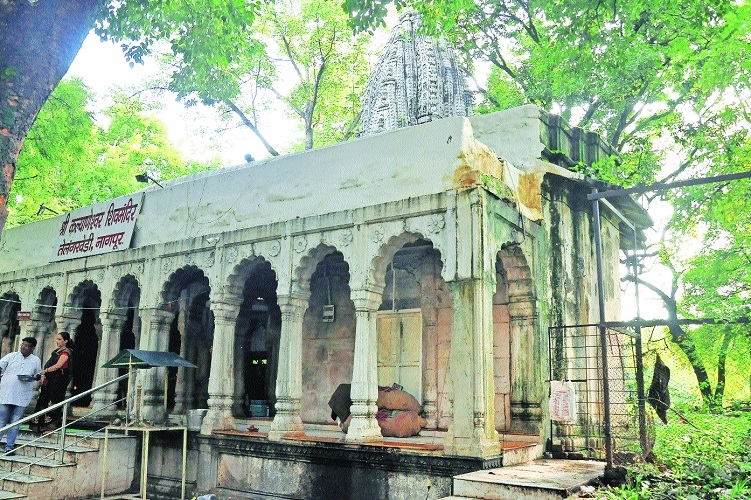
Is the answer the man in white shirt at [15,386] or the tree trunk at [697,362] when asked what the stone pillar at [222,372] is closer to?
the man in white shirt at [15,386]

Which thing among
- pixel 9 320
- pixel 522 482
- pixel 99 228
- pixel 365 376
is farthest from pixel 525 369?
pixel 9 320

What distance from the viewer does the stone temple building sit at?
9.05 metres

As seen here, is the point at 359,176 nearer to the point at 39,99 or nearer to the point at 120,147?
the point at 39,99

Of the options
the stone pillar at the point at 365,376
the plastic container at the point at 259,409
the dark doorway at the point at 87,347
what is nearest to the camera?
the stone pillar at the point at 365,376

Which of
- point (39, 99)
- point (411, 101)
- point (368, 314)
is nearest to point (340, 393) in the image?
point (368, 314)

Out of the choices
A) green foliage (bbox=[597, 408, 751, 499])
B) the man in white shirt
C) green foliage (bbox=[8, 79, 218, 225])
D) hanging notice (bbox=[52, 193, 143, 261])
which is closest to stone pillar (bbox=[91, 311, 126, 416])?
hanging notice (bbox=[52, 193, 143, 261])

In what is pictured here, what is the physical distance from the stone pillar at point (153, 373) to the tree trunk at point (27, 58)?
751 cm

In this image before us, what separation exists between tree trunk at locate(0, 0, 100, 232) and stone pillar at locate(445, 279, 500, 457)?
542 centimetres

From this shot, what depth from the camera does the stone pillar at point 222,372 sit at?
11.5m

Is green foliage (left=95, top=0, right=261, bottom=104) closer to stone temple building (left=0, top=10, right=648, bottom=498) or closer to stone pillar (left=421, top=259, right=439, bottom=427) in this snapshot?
stone temple building (left=0, top=10, right=648, bottom=498)

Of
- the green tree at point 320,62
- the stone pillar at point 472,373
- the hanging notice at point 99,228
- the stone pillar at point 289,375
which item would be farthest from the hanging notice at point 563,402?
the green tree at point 320,62

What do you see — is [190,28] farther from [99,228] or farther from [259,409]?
[259,409]

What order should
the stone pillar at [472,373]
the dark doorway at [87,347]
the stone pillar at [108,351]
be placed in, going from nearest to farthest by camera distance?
the stone pillar at [472,373]
the stone pillar at [108,351]
the dark doorway at [87,347]

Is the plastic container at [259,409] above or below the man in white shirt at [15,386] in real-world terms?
below
